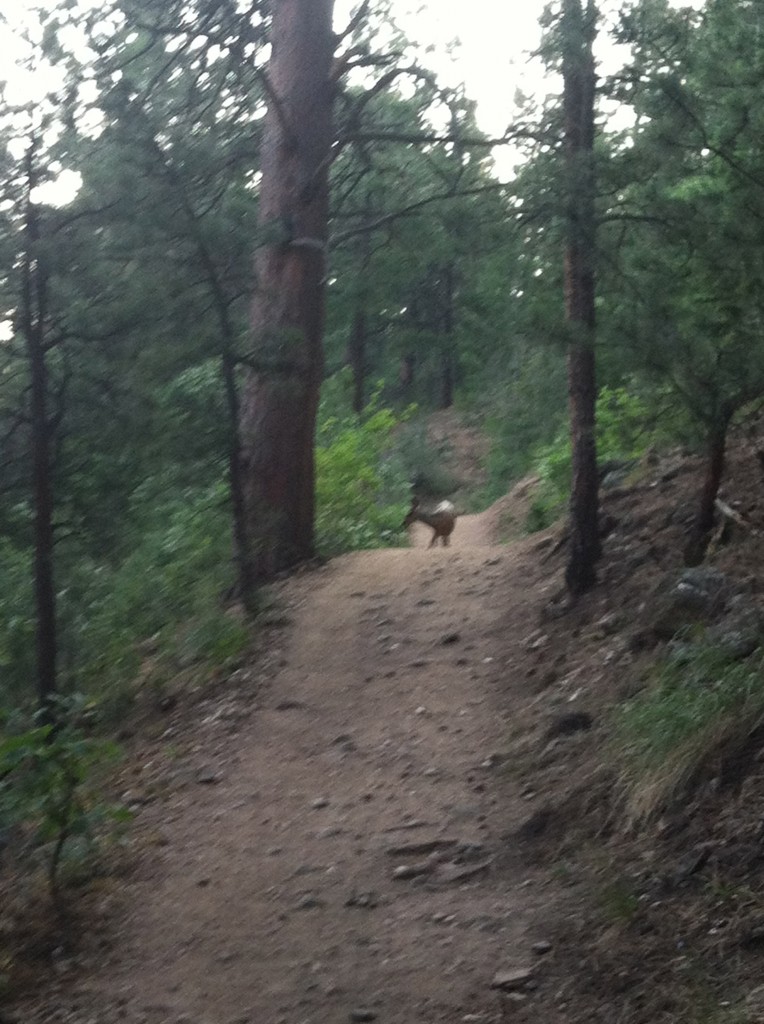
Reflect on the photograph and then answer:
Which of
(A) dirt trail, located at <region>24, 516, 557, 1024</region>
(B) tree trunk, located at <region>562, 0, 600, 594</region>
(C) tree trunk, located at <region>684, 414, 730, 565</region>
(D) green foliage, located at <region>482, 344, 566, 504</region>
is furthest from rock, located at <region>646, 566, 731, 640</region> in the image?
(D) green foliage, located at <region>482, 344, 566, 504</region>

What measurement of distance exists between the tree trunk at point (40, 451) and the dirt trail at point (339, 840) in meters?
1.14

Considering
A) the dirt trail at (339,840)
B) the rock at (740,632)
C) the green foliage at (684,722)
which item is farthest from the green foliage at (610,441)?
the green foliage at (684,722)

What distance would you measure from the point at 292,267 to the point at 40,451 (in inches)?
183

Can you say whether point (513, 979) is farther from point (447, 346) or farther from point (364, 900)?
point (447, 346)

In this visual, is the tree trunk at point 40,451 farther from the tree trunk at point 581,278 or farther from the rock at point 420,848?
the tree trunk at point 581,278

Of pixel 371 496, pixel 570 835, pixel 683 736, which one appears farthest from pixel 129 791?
pixel 371 496

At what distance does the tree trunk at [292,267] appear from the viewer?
43.5 feet

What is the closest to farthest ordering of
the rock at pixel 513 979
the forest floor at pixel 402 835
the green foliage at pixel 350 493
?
the rock at pixel 513 979 → the forest floor at pixel 402 835 → the green foliage at pixel 350 493

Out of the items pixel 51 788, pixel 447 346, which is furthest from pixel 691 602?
pixel 447 346

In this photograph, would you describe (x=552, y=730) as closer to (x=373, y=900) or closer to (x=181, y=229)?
(x=373, y=900)

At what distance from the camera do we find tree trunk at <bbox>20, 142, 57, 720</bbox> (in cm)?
962

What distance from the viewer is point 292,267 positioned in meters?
13.6

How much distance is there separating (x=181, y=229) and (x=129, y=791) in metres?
4.54

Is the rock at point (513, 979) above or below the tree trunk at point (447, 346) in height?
below
